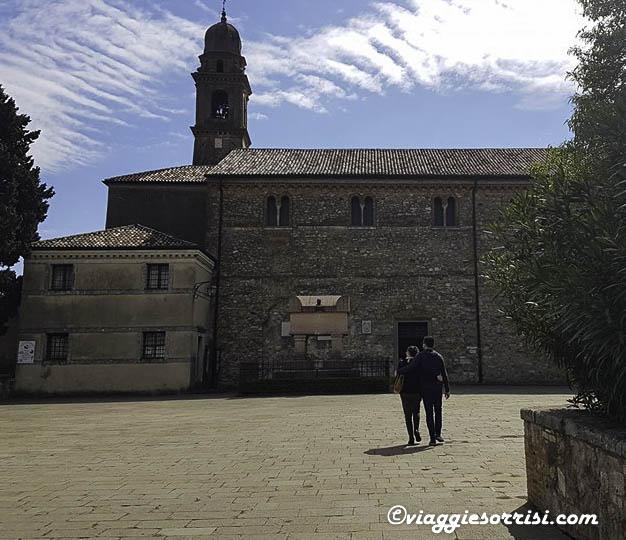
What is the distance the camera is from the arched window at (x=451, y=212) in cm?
2869

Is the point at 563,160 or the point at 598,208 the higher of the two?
the point at 563,160

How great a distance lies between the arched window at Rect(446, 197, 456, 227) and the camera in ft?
94.1

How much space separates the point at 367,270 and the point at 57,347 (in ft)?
47.8

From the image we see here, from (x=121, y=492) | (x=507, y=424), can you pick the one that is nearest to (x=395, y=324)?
(x=507, y=424)

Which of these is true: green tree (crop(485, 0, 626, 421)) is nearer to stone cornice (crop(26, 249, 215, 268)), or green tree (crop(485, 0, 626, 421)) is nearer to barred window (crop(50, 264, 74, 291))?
stone cornice (crop(26, 249, 215, 268))

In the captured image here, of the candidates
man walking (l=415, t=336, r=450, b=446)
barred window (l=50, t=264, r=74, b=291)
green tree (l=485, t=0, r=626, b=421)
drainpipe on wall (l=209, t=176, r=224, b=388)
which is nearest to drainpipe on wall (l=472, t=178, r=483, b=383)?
drainpipe on wall (l=209, t=176, r=224, b=388)

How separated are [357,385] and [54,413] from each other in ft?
35.7

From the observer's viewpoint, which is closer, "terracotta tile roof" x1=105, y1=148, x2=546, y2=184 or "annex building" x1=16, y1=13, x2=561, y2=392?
"annex building" x1=16, y1=13, x2=561, y2=392

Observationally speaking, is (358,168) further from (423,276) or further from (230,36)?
(230,36)

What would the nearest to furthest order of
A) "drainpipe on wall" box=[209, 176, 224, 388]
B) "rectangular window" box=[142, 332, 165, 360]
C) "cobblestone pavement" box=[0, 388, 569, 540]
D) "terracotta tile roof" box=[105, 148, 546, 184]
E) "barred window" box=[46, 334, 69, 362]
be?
"cobblestone pavement" box=[0, 388, 569, 540] < "barred window" box=[46, 334, 69, 362] < "rectangular window" box=[142, 332, 165, 360] < "drainpipe on wall" box=[209, 176, 224, 388] < "terracotta tile roof" box=[105, 148, 546, 184]

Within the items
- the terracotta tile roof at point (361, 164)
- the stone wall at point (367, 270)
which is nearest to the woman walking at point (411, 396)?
the stone wall at point (367, 270)

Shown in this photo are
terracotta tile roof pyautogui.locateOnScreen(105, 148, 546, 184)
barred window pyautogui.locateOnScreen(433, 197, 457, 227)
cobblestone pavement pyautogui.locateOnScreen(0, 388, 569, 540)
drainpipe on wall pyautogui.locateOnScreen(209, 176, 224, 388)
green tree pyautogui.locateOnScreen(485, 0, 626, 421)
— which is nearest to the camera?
green tree pyautogui.locateOnScreen(485, 0, 626, 421)

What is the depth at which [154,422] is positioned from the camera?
1432 centimetres

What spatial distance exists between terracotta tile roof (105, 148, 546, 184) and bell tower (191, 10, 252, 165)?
26.3 feet
